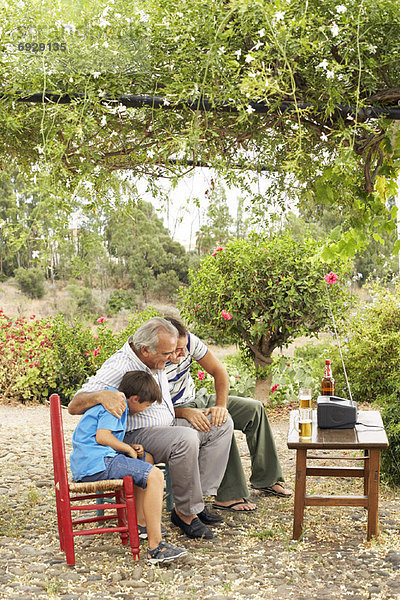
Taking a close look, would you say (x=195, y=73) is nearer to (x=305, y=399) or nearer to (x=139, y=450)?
(x=305, y=399)

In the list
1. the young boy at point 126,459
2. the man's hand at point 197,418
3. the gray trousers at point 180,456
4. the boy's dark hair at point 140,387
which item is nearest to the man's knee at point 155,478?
the young boy at point 126,459

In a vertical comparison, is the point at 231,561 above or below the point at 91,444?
below

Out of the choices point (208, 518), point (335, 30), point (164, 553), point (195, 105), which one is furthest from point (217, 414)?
point (335, 30)

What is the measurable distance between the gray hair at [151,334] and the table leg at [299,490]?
74 centimetres

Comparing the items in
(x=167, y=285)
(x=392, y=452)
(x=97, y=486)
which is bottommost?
(x=167, y=285)

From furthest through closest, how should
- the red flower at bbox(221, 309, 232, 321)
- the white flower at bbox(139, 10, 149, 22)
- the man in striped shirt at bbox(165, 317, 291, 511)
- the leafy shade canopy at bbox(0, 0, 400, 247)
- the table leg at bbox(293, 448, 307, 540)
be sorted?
the red flower at bbox(221, 309, 232, 321)
the man in striped shirt at bbox(165, 317, 291, 511)
the table leg at bbox(293, 448, 307, 540)
the white flower at bbox(139, 10, 149, 22)
the leafy shade canopy at bbox(0, 0, 400, 247)

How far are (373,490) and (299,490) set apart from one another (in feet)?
0.98

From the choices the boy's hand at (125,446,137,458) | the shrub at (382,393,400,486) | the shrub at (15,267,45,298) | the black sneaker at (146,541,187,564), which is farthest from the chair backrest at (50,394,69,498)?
the shrub at (15,267,45,298)

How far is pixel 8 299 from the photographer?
38.1 ft

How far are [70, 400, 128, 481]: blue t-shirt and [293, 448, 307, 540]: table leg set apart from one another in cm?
74

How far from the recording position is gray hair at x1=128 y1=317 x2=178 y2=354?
119 inches

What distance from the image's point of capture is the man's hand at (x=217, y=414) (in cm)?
321

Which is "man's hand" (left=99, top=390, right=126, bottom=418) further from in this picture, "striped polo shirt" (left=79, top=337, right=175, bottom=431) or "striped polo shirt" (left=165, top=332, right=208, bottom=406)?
"striped polo shirt" (left=165, top=332, right=208, bottom=406)

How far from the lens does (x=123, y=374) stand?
2.99 metres
